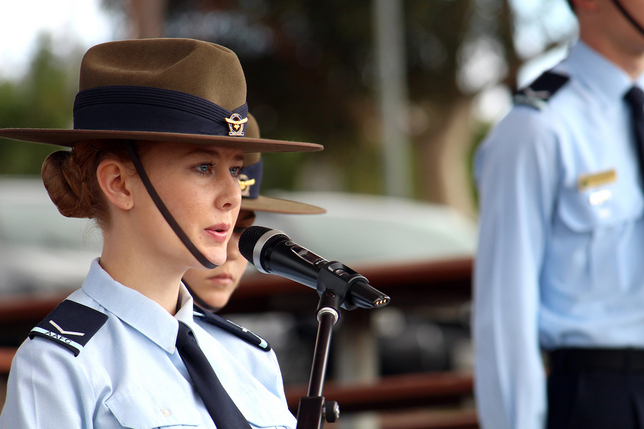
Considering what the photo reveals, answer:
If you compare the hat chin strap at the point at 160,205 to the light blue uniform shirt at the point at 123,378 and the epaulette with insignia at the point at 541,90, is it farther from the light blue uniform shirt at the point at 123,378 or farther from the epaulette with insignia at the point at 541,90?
the epaulette with insignia at the point at 541,90

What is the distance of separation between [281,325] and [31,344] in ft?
17.8

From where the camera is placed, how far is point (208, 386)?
1.25m

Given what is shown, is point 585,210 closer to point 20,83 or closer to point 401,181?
point 401,181

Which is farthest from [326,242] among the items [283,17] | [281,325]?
[283,17]

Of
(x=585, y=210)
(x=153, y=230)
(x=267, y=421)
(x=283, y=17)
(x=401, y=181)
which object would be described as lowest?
(x=267, y=421)

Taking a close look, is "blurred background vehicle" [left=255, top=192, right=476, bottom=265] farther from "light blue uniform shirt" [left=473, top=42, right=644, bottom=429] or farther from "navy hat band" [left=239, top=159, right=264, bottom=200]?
"navy hat band" [left=239, top=159, right=264, bottom=200]

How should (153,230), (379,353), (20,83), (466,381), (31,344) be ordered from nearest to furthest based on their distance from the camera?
(31,344)
(153,230)
(466,381)
(379,353)
(20,83)

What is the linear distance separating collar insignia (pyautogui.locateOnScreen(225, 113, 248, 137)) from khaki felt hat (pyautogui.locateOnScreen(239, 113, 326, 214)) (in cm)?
33

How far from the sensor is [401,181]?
12.1 meters

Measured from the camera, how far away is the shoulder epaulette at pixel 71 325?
3.81 feet

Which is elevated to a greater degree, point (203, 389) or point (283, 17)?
point (283, 17)

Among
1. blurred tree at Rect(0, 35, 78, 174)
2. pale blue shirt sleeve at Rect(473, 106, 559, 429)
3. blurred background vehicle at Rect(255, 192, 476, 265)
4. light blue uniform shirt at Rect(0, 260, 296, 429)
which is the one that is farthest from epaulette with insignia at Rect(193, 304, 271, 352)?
blurred tree at Rect(0, 35, 78, 174)

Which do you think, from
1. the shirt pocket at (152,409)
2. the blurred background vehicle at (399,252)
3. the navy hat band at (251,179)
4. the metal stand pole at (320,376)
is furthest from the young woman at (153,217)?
the blurred background vehicle at (399,252)

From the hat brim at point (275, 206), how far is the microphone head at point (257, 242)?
Result: 18.2 inches
